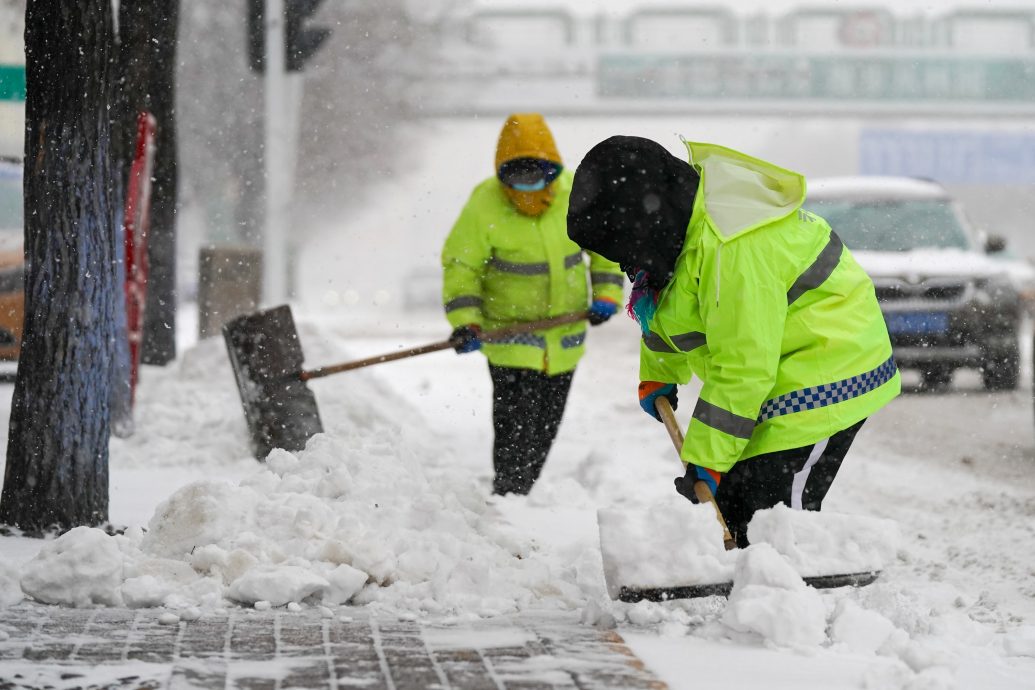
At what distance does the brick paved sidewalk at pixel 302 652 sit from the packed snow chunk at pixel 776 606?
0.31 metres

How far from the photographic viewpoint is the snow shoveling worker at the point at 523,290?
6660 mm

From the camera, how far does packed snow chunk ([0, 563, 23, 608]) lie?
164 inches

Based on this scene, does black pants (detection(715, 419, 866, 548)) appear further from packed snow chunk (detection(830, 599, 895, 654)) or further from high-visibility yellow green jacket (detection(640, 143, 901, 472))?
packed snow chunk (detection(830, 599, 895, 654))

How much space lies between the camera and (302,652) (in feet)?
12.0

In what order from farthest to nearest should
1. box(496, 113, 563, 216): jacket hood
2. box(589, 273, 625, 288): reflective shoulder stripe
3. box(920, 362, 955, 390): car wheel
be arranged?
box(920, 362, 955, 390): car wheel
box(589, 273, 625, 288): reflective shoulder stripe
box(496, 113, 563, 216): jacket hood

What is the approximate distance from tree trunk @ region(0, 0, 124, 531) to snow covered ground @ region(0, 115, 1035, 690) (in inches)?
9.9

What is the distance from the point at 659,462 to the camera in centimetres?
848

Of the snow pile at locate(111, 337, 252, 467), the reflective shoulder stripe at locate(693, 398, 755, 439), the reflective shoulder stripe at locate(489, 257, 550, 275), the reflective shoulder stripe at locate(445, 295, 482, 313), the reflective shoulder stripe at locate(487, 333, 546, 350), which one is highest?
the reflective shoulder stripe at locate(489, 257, 550, 275)

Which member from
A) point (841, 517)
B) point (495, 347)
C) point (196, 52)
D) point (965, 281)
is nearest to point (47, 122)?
point (495, 347)

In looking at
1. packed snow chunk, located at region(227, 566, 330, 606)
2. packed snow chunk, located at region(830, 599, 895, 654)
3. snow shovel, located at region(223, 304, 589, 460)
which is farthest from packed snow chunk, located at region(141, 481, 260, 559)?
A: snow shovel, located at region(223, 304, 589, 460)

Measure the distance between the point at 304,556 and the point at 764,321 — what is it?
63.7 inches

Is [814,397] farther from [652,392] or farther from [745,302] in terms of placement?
[652,392]

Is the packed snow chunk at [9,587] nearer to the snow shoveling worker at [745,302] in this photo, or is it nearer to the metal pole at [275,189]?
the snow shoveling worker at [745,302]

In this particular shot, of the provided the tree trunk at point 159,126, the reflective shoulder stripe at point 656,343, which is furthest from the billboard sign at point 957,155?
the reflective shoulder stripe at point 656,343
